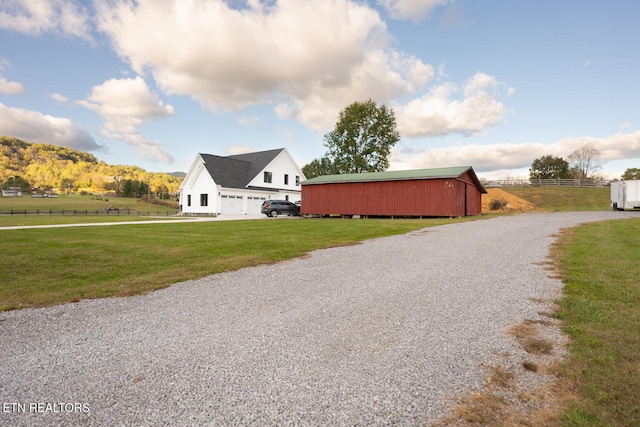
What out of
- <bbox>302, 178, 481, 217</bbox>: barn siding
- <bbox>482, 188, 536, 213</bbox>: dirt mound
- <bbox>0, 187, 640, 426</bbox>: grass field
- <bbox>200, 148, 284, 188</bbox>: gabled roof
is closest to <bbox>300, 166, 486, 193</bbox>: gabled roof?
<bbox>302, 178, 481, 217</bbox>: barn siding

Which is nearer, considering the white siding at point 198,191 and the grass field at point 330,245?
the grass field at point 330,245

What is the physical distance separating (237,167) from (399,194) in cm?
2145

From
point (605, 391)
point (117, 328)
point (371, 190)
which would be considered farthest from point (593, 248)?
point (371, 190)

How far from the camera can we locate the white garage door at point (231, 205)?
3537 cm

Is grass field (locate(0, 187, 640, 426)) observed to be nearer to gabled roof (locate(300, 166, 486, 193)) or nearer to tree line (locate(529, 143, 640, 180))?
gabled roof (locate(300, 166, 486, 193))

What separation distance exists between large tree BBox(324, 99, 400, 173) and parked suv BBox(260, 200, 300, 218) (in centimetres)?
2155

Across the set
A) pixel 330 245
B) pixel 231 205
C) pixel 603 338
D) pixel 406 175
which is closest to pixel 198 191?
pixel 231 205

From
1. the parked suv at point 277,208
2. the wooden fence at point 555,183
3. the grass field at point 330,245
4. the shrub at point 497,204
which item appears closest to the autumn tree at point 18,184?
the parked suv at point 277,208

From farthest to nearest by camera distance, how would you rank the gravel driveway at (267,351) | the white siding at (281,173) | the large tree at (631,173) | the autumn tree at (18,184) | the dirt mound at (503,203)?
the autumn tree at (18,184), the large tree at (631,173), the white siding at (281,173), the dirt mound at (503,203), the gravel driveway at (267,351)

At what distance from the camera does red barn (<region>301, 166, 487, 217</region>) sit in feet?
83.9

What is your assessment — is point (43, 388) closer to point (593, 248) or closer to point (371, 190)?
point (593, 248)

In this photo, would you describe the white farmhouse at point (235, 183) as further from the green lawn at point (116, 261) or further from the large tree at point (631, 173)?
the large tree at point (631, 173)

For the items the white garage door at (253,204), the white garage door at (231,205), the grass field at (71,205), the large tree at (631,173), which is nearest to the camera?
the white garage door at (231,205)

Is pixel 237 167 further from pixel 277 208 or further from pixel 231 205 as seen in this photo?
pixel 277 208
